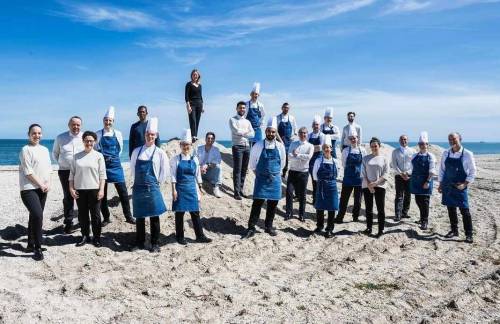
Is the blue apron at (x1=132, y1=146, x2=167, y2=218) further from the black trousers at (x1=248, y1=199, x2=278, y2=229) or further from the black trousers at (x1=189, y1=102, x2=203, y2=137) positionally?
the black trousers at (x1=189, y1=102, x2=203, y2=137)

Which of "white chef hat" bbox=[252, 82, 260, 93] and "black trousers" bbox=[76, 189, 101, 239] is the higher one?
"white chef hat" bbox=[252, 82, 260, 93]

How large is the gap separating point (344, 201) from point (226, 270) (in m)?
3.36

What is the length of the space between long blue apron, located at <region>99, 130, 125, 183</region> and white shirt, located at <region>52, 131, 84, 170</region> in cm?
39

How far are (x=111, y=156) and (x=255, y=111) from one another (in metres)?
3.58

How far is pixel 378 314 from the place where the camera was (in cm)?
439

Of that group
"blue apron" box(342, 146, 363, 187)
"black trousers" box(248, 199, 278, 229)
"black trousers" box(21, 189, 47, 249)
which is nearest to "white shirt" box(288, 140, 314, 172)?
"blue apron" box(342, 146, 363, 187)

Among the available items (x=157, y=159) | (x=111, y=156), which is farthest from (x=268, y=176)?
(x=111, y=156)

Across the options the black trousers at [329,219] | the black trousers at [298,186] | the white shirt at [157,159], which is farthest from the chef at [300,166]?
the white shirt at [157,159]

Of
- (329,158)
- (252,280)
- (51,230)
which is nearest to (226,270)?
(252,280)

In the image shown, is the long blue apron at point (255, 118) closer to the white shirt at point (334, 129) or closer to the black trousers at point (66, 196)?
the white shirt at point (334, 129)

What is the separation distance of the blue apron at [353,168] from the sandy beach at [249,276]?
915 millimetres

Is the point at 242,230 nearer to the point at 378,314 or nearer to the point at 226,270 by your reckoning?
the point at 226,270

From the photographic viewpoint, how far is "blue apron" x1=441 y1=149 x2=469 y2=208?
741cm

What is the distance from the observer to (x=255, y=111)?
31.1 feet
